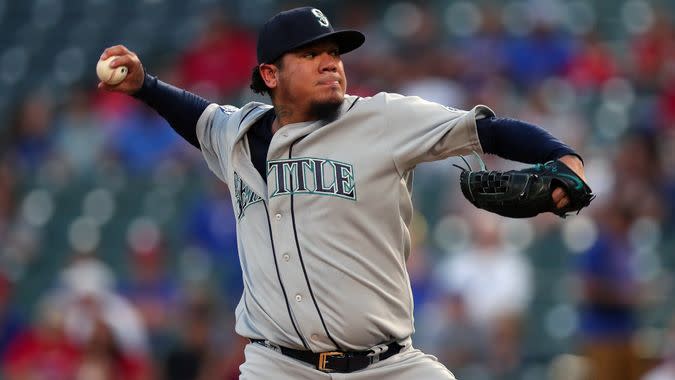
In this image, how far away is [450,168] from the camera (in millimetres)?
8211

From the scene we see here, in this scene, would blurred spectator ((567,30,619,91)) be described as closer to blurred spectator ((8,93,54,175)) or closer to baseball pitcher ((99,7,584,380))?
blurred spectator ((8,93,54,175))

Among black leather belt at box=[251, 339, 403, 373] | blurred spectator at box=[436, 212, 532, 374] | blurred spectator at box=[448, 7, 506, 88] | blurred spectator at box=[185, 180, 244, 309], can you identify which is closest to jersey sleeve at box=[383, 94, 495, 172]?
black leather belt at box=[251, 339, 403, 373]

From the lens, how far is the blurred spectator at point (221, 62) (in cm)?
993

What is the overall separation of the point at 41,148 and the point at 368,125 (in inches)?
283

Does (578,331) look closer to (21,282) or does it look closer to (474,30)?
(474,30)

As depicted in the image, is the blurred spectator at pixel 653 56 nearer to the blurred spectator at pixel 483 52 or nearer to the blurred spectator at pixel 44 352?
the blurred spectator at pixel 483 52

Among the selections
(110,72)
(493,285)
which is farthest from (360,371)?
(493,285)

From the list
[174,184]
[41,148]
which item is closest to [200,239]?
[174,184]

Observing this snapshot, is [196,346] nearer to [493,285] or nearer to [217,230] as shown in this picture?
[217,230]

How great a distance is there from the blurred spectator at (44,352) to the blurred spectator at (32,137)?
1995 millimetres

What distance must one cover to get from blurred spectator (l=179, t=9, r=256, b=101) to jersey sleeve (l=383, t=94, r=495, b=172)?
603 cm

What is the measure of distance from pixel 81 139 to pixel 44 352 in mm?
2451

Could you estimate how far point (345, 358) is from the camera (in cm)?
389

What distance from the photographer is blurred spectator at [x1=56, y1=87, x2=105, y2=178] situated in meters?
10.1
